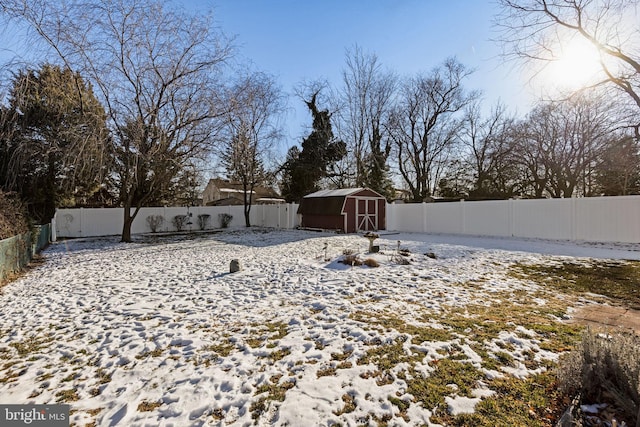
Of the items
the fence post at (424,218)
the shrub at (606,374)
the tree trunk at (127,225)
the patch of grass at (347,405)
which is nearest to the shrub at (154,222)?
the tree trunk at (127,225)

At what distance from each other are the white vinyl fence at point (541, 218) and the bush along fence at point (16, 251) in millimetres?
14569

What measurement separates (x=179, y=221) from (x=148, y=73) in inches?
383

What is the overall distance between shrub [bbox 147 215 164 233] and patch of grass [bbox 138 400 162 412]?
642 inches

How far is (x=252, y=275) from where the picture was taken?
6.03 m

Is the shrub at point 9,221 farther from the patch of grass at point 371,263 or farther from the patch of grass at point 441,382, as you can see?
the patch of grass at point 441,382

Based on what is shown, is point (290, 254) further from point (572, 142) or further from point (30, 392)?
point (572, 142)

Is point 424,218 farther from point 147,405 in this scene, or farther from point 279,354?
point 147,405

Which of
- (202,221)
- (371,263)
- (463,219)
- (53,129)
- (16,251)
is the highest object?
(53,129)

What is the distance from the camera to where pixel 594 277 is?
232 inches

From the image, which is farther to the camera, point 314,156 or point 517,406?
point 314,156

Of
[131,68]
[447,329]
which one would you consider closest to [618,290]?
[447,329]

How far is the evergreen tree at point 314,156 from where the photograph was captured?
891 inches

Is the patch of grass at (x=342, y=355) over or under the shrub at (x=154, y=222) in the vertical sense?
under

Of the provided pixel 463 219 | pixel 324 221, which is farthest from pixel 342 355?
pixel 324 221
